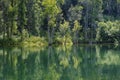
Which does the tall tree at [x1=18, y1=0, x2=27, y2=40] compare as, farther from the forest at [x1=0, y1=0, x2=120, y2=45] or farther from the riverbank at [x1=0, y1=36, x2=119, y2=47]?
the riverbank at [x1=0, y1=36, x2=119, y2=47]

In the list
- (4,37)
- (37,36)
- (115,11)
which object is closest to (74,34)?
(37,36)

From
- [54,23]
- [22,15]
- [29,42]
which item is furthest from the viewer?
[54,23]

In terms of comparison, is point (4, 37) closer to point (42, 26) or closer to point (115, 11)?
point (42, 26)

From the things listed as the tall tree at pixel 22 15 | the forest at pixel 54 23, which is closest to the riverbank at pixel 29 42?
the forest at pixel 54 23

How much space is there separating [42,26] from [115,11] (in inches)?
1316

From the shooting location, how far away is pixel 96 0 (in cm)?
9194

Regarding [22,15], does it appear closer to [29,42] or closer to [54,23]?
[29,42]

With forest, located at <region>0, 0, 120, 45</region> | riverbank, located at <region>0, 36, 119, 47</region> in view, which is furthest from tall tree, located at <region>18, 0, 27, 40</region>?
riverbank, located at <region>0, 36, 119, 47</region>

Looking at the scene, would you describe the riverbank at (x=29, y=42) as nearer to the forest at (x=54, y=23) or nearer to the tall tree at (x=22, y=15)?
the forest at (x=54, y=23)

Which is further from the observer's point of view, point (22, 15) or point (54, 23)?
point (54, 23)

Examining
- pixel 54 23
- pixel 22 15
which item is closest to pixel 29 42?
pixel 22 15

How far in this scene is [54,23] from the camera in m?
76.6

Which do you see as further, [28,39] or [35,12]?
[35,12]

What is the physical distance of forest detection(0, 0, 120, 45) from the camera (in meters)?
67.2
